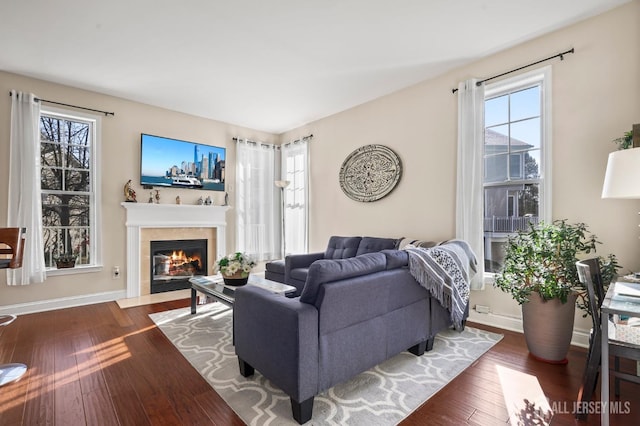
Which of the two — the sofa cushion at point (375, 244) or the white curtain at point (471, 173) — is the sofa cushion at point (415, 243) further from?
the white curtain at point (471, 173)

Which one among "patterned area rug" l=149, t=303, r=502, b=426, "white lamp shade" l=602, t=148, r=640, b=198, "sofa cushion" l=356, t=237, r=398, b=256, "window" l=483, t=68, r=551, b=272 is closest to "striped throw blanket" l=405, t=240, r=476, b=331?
"patterned area rug" l=149, t=303, r=502, b=426

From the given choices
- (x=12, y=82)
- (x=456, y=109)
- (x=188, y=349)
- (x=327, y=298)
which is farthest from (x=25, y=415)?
(x=456, y=109)

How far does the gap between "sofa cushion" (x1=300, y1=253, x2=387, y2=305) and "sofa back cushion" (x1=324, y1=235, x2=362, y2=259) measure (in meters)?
2.08

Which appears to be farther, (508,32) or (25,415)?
(508,32)

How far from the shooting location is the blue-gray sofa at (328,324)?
1.74 meters

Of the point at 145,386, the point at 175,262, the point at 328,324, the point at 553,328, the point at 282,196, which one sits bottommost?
the point at 145,386

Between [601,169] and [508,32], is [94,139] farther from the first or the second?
[601,169]

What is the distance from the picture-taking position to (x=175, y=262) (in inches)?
197

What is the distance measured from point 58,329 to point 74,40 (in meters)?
2.95

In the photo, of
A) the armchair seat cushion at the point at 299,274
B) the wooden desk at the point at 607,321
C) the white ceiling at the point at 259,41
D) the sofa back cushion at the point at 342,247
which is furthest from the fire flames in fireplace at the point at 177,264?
the wooden desk at the point at 607,321

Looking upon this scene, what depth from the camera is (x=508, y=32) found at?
2918 millimetres

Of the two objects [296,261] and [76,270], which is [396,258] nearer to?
[296,261]

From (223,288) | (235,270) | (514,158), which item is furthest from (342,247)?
(514,158)

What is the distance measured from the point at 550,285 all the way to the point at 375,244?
76.8 inches
